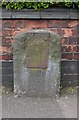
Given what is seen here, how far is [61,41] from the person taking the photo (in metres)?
5.04

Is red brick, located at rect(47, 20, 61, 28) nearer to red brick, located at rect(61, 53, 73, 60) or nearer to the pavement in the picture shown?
red brick, located at rect(61, 53, 73, 60)

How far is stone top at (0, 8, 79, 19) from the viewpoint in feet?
16.2

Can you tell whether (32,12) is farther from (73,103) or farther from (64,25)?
(73,103)

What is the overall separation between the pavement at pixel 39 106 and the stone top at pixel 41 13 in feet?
3.95

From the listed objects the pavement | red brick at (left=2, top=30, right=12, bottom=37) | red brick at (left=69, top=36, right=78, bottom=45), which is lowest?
the pavement

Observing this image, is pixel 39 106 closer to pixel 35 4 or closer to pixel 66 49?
pixel 66 49

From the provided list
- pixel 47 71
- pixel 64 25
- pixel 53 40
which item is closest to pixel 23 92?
pixel 47 71

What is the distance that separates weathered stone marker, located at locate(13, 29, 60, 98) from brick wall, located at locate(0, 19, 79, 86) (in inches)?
14.1

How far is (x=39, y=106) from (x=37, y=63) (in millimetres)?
646

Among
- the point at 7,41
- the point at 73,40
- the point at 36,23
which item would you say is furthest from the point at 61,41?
the point at 7,41

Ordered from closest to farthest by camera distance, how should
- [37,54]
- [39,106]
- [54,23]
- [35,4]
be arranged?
[39,106] < [37,54] < [35,4] < [54,23]

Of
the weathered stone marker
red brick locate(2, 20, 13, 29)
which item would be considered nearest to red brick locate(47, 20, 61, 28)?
the weathered stone marker

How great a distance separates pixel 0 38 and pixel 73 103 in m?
1.56

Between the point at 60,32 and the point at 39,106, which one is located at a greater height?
the point at 60,32
